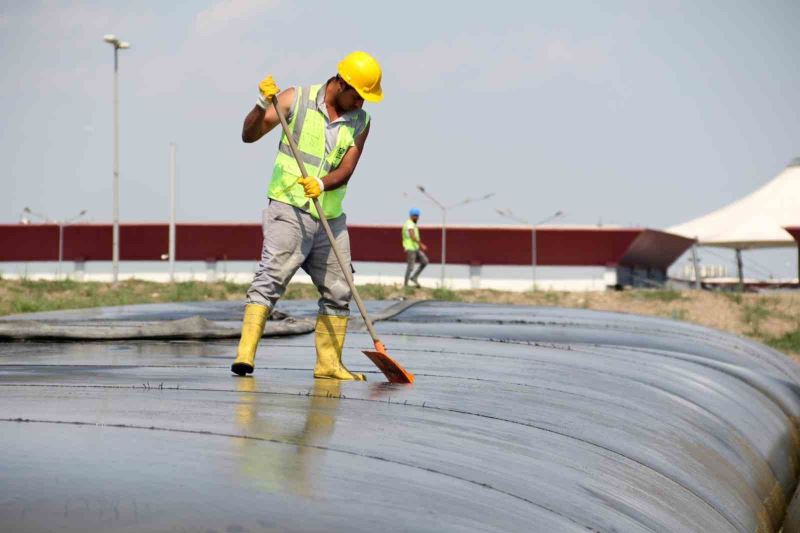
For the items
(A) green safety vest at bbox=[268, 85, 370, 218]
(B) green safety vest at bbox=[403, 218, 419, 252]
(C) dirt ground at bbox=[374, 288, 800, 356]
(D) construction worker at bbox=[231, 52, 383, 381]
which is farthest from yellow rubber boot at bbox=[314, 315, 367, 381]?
(B) green safety vest at bbox=[403, 218, 419, 252]

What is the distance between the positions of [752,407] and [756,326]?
1522cm

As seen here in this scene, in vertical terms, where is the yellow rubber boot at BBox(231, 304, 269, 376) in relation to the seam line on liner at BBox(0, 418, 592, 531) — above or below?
above

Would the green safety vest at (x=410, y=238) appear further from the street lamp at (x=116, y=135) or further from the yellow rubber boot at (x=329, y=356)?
the yellow rubber boot at (x=329, y=356)

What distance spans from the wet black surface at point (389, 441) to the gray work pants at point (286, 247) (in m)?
0.40

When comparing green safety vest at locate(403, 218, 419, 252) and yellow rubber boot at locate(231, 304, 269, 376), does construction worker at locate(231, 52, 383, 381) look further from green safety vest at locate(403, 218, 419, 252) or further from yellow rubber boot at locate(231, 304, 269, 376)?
green safety vest at locate(403, 218, 419, 252)

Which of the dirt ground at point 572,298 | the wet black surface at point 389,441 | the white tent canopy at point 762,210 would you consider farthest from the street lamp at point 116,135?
the wet black surface at point 389,441

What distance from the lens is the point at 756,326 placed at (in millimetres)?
22375

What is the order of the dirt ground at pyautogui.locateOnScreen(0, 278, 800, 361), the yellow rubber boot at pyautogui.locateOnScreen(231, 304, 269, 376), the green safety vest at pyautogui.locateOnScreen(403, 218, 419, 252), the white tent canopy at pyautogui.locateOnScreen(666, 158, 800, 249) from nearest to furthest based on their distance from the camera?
the yellow rubber boot at pyautogui.locateOnScreen(231, 304, 269, 376) → the dirt ground at pyautogui.locateOnScreen(0, 278, 800, 361) → the green safety vest at pyautogui.locateOnScreen(403, 218, 419, 252) → the white tent canopy at pyautogui.locateOnScreen(666, 158, 800, 249)

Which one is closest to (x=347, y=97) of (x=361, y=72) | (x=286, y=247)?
(x=361, y=72)

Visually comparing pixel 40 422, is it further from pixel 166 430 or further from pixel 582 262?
pixel 582 262

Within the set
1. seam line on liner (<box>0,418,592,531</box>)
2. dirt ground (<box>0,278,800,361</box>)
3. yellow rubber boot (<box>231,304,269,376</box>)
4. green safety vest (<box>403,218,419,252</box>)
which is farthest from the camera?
green safety vest (<box>403,218,419,252</box>)

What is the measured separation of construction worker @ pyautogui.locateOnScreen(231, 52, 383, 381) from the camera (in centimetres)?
539

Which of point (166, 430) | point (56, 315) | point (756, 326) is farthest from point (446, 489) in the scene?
point (756, 326)

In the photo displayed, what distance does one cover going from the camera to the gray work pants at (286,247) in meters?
5.44
